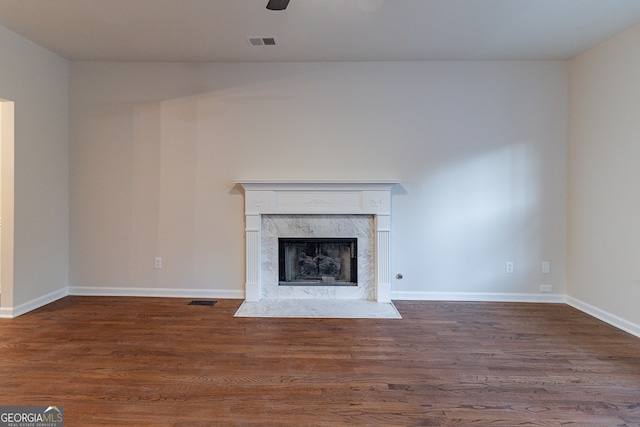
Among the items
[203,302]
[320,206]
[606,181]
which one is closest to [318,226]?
[320,206]

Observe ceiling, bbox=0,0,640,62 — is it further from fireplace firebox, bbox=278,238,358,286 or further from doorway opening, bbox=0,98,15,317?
fireplace firebox, bbox=278,238,358,286

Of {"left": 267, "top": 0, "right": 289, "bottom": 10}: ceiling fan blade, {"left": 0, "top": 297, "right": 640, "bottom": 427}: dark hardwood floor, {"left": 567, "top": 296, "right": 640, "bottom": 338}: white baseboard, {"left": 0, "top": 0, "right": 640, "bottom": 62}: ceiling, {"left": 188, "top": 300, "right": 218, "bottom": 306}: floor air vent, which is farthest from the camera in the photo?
{"left": 188, "top": 300, "right": 218, "bottom": 306}: floor air vent

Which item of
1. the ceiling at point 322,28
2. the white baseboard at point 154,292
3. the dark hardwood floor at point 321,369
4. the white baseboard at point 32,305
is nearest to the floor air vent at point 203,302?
the white baseboard at point 154,292

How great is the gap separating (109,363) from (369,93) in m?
3.38

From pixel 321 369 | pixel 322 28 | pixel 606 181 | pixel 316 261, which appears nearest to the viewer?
pixel 321 369

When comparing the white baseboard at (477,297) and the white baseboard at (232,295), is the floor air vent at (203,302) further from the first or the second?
the white baseboard at (477,297)

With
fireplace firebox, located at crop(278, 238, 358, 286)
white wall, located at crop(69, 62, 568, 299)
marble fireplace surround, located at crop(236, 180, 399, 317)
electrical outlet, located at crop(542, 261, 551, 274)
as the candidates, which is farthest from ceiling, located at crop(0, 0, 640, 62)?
electrical outlet, located at crop(542, 261, 551, 274)

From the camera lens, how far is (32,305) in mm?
3217

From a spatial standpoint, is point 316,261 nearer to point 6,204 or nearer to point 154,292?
point 154,292

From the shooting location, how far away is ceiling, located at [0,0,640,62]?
250cm

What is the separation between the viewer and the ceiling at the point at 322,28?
8.21 feet

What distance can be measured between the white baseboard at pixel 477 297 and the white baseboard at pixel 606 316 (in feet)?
0.49

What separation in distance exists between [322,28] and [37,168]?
3174 millimetres

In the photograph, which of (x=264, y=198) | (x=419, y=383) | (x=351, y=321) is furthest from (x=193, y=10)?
(x=419, y=383)
